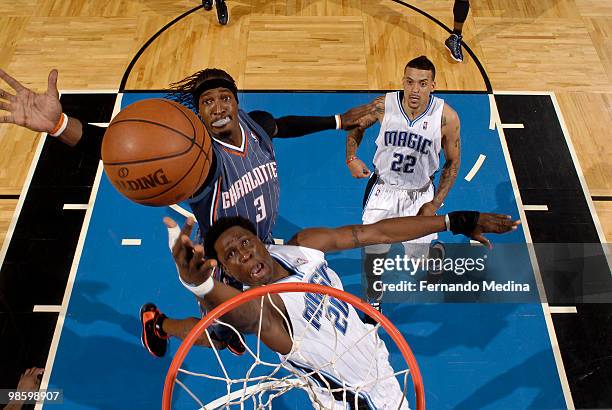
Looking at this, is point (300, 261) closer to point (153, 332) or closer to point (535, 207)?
point (153, 332)

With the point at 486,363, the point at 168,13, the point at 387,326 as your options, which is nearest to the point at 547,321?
the point at 486,363

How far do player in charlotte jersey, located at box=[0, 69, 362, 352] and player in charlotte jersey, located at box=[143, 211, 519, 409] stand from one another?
0.27m

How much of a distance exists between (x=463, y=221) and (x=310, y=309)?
1052mm

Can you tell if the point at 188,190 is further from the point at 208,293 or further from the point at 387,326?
the point at 387,326

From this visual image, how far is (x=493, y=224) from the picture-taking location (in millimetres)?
3898

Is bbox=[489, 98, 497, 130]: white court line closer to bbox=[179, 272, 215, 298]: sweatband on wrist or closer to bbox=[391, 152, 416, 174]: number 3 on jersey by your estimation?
bbox=[391, 152, 416, 174]: number 3 on jersey

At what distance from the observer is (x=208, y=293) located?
11.8 feet

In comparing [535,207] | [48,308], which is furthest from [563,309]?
[48,308]

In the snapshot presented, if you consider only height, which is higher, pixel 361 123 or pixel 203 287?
pixel 361 123

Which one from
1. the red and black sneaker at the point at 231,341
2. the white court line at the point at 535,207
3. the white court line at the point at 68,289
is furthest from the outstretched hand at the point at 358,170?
the white court line at the point at 68,289

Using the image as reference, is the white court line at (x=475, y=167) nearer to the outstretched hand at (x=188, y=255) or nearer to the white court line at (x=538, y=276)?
the white court line at (x=538, y=276)

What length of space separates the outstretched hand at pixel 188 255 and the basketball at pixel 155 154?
653 millimetres

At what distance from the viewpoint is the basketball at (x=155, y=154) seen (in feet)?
12.9

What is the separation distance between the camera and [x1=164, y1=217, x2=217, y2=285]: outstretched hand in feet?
10.9
